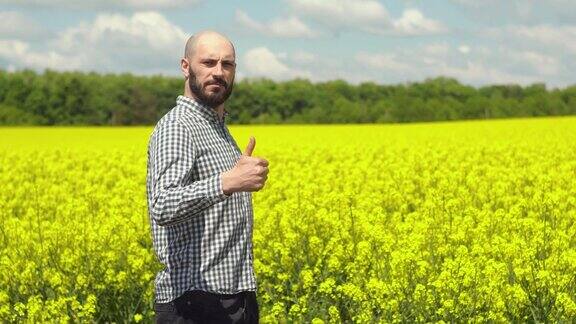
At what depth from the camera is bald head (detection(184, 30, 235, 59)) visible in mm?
3242

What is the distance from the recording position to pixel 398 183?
467 inches

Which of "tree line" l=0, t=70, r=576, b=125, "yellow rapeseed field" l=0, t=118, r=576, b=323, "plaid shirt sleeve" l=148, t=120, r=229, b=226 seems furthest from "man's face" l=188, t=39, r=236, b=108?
"tree line" l=0, t=70, r=576, b=125

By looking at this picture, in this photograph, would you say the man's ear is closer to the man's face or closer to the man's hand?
the man's face

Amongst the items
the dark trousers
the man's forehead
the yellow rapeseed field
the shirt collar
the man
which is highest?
the man's forehead

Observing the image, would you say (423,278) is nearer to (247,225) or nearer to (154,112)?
(247,225)

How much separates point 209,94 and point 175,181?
0.41 metres

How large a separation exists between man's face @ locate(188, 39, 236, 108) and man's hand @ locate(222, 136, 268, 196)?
427 mm

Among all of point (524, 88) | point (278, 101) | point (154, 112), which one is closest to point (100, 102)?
point (154, 112)

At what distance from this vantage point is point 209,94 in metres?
3.28

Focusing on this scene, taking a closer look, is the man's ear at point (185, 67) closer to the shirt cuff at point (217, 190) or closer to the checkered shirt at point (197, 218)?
the checkered shirt at point (197, 218)

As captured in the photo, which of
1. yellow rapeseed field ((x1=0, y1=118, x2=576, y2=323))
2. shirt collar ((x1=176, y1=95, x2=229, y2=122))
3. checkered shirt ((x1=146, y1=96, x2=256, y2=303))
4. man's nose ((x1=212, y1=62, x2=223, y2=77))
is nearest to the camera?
checkered shirt ((x1=146, y1=96, x2=256, y2=303))

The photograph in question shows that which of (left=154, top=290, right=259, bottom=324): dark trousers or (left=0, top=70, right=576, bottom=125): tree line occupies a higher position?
(left=0, top=70, right=576, bottom=125): tree line

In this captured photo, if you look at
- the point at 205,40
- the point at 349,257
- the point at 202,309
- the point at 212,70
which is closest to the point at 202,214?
the point at 202,309

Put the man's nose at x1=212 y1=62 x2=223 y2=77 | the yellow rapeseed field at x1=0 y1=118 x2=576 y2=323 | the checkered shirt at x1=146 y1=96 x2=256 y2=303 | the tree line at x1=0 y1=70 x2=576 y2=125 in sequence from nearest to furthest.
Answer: the checkered shirt at x1=146 y1=96 x2=256 y2=303
the man's nose at x1=212 y1=62 x2=223 y2=77
the yellow rapeseed field at x1=0 y1=118 x2=576 y2=323
the tree line at x1=0 y1=70 x2=576 y2=125
